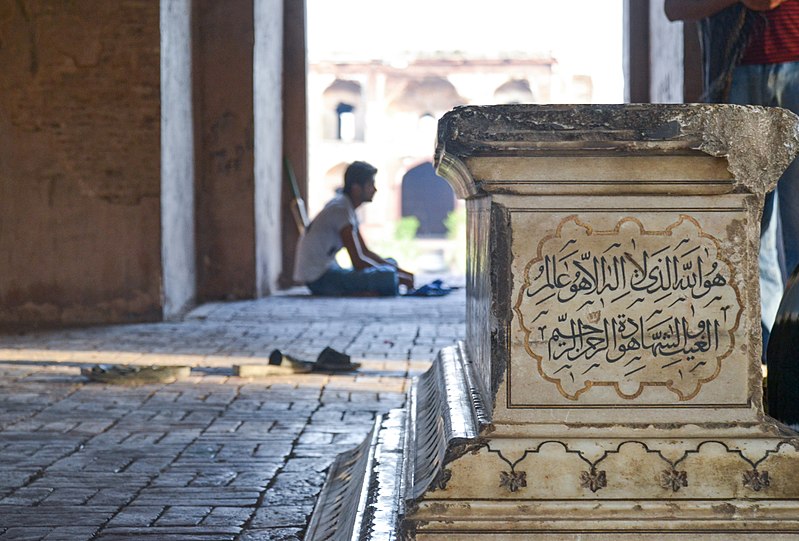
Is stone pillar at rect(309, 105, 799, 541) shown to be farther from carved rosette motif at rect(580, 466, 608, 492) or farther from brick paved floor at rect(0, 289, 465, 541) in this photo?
brick paved floor at rect(0, 289, 465, 541)

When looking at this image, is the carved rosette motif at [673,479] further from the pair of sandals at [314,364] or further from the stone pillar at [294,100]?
the stone pillar at [294,100]

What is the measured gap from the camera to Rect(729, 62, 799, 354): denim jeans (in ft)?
13.1

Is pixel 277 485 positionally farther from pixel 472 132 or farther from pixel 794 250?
pixel 794 250

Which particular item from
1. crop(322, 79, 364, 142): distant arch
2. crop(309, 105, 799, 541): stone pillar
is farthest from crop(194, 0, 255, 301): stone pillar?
crop(322, 79, 364, 142): distant arch

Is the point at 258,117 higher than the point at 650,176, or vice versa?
the point at 258,117

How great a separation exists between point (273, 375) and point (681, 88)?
196 inches

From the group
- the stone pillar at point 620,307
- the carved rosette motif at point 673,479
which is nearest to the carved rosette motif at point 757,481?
the stone pillar at point 620,307

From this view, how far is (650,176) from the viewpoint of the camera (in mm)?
2078

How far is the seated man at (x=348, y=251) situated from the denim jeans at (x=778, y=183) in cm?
539

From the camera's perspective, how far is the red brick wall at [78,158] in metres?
7.43

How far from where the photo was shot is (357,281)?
31.7ft

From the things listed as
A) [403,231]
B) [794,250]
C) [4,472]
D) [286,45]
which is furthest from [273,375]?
[403,231]

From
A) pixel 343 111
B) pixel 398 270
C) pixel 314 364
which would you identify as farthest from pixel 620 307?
pixel 343 111

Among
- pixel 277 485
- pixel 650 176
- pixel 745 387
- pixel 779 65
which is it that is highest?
pixel 779 65
